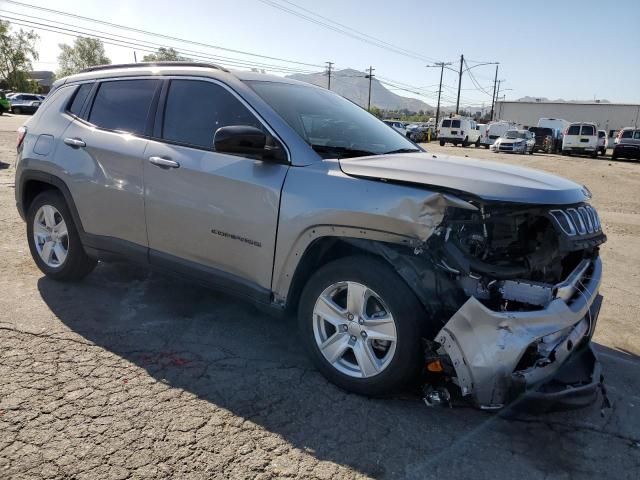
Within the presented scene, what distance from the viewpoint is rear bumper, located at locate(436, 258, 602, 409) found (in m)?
2.47

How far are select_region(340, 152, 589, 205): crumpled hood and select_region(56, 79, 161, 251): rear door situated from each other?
5.66 feet

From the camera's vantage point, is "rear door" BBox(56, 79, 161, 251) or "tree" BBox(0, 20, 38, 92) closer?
"rear door" BBox(56, 79, 161, 251)

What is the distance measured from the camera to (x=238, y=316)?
4.17m

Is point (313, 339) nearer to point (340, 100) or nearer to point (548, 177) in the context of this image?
point (548, 177)

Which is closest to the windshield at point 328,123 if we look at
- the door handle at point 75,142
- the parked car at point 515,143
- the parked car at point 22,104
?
the door handle at point 75,142

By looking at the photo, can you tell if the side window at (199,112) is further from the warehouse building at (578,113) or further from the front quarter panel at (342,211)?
the warehouse building at (578,113)

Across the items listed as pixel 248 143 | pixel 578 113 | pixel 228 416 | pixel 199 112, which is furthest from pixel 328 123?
pixel 578 113

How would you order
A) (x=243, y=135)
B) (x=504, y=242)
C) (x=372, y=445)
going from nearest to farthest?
1. (x=372, y=445)
2. (x=504, y=242)
3. (x=243, y=135)

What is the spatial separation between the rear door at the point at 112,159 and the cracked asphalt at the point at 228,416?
2.26ft

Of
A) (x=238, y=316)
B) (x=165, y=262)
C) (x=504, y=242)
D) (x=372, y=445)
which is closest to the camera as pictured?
(x=372, y=445)

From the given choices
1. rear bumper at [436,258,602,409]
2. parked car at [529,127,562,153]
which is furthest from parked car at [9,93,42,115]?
rear bumper at [436,258,602,409]

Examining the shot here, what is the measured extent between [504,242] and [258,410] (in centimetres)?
167

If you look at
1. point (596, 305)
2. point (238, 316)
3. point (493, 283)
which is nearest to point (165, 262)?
point (238, 316)

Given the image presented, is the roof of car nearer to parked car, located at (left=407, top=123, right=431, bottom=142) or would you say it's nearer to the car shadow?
the car shadow
